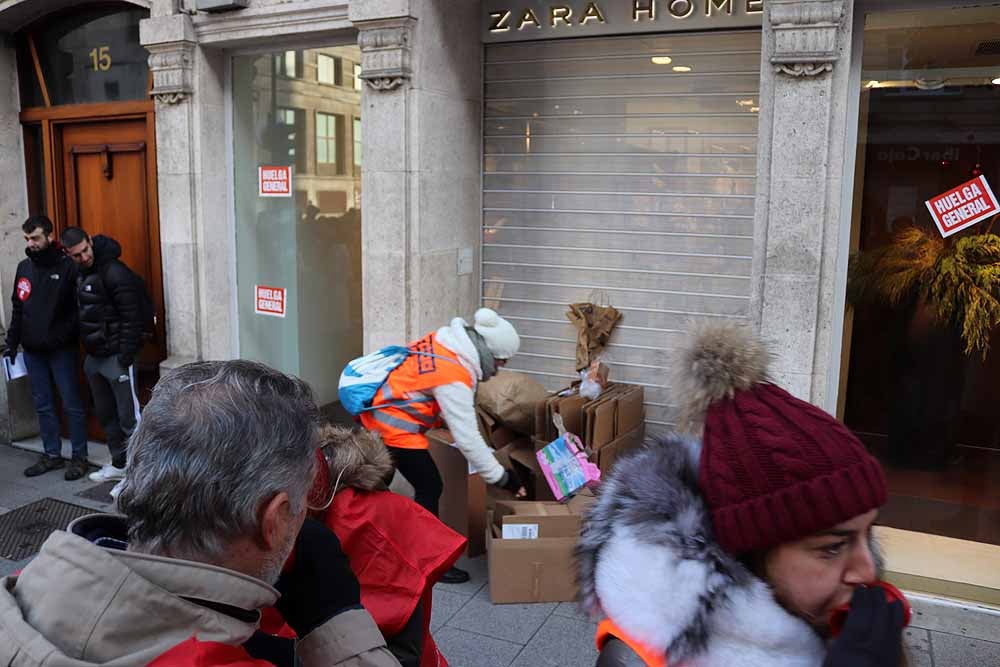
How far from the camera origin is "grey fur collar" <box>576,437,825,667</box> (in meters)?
1.50

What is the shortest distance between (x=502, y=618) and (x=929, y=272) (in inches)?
125

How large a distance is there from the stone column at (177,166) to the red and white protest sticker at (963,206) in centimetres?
535

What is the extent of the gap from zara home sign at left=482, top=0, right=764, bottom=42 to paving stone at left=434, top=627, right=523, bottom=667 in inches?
158

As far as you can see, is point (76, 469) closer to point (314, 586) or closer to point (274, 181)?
point (274, 181)

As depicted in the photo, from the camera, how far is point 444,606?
4.88 meters

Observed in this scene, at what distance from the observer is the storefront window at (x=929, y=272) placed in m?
4.82

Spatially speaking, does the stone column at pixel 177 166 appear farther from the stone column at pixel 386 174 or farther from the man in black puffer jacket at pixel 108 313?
the stone column at pixel 386 174

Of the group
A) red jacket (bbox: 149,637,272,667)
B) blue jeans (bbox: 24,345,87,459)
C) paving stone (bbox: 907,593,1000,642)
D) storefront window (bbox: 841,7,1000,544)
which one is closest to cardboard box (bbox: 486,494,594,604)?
paving stone (bbox: 907,593,1000,642)

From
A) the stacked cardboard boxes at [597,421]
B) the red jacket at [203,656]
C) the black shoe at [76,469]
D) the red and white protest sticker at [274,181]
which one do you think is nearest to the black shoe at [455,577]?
the stacked cardboard boxes at [597,421]

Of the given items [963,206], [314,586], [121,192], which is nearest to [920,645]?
[963,206]

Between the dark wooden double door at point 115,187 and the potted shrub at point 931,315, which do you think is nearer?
the potted shrub at point 931,315

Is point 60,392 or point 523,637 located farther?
point 60,392

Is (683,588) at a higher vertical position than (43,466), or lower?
higher

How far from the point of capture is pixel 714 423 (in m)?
1.61
